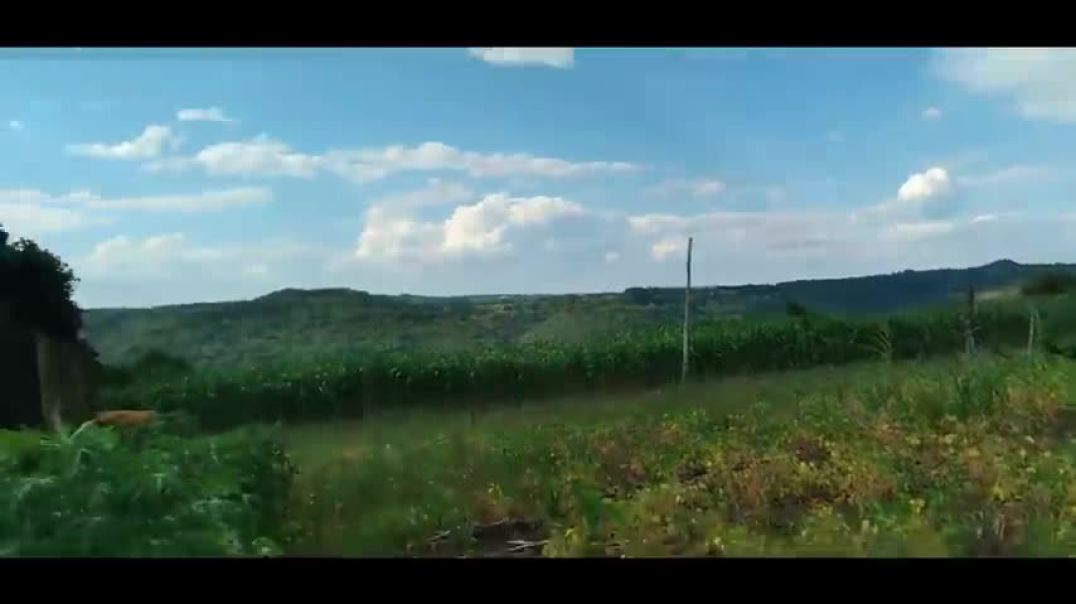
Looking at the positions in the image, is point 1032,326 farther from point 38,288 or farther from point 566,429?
point 38,288

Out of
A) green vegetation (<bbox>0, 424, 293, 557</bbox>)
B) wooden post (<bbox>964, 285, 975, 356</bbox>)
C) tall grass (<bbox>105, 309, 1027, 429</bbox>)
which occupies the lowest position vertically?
green vegetation (<bbox>0, 424, 293, 557</bbox>)

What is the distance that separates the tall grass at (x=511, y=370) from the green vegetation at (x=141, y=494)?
0.09 meters

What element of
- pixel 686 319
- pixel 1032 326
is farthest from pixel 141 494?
pixel 1032 326

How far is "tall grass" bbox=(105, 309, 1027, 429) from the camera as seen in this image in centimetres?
275

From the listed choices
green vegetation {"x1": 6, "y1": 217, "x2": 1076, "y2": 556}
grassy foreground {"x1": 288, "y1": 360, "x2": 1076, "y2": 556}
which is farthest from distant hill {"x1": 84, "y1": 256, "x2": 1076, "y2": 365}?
grassy foreground {"x1": 288, "y1": 360, "x2": 1076, "y2": 556}

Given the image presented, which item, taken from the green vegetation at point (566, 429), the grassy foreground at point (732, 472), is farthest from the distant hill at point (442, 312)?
the grassy foreground at point (732, 472)

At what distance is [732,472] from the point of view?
2658 millimetres

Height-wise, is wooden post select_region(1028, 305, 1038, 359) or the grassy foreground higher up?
wooden post select_region(1028, 305, 1038, 359)

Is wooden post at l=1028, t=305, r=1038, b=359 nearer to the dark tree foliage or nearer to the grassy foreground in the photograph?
the grassy foreground

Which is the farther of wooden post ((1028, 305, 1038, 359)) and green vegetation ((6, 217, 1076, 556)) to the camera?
wooden post ((1028, 305, 1038, 359))

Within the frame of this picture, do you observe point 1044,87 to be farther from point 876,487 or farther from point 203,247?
point 203,247

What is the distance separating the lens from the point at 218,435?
273cm

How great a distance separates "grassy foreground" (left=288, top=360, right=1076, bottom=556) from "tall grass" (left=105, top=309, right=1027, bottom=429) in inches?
2.0
